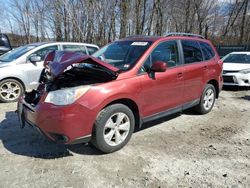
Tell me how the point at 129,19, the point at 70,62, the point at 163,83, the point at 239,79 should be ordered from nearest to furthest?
the point at 70,62, the point at 163,83, the point at 239,79, the point at 129,19

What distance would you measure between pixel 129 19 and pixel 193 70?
627 inches

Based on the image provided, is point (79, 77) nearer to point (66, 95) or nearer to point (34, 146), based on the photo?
point (66, 95)

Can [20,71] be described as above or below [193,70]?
below

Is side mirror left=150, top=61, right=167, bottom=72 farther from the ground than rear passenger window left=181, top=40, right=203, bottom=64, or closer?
closer

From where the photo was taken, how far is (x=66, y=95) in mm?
3387

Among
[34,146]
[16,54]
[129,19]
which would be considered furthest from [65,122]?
[129,19]

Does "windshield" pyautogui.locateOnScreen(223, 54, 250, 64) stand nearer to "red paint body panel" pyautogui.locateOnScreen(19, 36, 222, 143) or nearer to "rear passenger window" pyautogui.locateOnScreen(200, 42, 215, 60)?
"rear passenger window" pyautogui.locateOnScreen(200, 42, 215, 60)

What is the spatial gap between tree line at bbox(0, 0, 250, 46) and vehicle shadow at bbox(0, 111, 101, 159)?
48.4ft

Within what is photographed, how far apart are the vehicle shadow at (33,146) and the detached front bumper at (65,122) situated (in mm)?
455

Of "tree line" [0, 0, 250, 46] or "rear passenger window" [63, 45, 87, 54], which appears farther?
"tree line" [0, 0, 250, 46]

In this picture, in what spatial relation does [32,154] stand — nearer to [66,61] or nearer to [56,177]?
[56,177]

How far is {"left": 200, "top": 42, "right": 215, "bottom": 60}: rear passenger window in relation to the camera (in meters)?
5.73

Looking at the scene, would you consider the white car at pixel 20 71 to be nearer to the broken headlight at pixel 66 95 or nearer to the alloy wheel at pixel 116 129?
the broken headlight at pixel 66 95

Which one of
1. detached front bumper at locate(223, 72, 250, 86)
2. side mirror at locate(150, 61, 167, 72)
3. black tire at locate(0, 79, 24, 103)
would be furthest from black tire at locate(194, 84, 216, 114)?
black tire at locate(0, 79, 24, 103)
